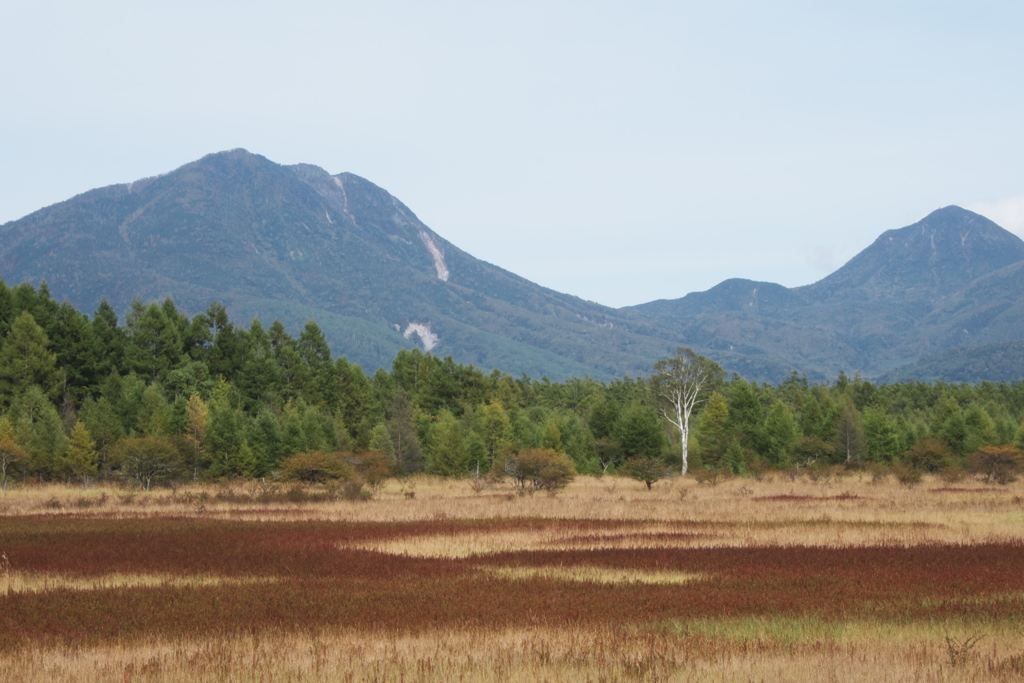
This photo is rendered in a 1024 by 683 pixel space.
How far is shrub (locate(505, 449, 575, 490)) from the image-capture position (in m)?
55.6

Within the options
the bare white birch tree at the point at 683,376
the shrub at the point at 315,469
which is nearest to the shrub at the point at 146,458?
the shrub at the point at 315,469

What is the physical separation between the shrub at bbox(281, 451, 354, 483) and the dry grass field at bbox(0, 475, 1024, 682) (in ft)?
45.4

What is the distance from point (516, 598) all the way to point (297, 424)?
46296 mm

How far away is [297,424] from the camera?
201 feet

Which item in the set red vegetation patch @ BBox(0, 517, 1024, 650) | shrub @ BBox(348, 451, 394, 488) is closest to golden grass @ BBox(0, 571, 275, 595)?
red vegetation patch @ BBox(0, 517, 1024, 650)

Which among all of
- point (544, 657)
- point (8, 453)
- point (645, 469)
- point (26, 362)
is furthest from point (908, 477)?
point (26, 362)

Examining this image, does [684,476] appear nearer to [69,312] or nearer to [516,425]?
[516,425]

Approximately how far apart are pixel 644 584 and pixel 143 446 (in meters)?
43.7

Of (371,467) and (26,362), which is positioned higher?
(26,362)

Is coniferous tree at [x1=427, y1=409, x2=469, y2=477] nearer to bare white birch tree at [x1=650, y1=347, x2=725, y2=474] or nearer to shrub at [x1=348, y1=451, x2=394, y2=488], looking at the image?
shrub at [x1=348, y1=451, x2=394, y2=488]

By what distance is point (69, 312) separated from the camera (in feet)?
258

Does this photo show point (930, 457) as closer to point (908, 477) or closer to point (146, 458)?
point (908, 477)

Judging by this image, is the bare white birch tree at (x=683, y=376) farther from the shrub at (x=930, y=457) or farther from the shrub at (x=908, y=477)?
the shrub at (x=908, y=477)

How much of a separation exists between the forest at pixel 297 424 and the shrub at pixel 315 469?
0.41 feet
